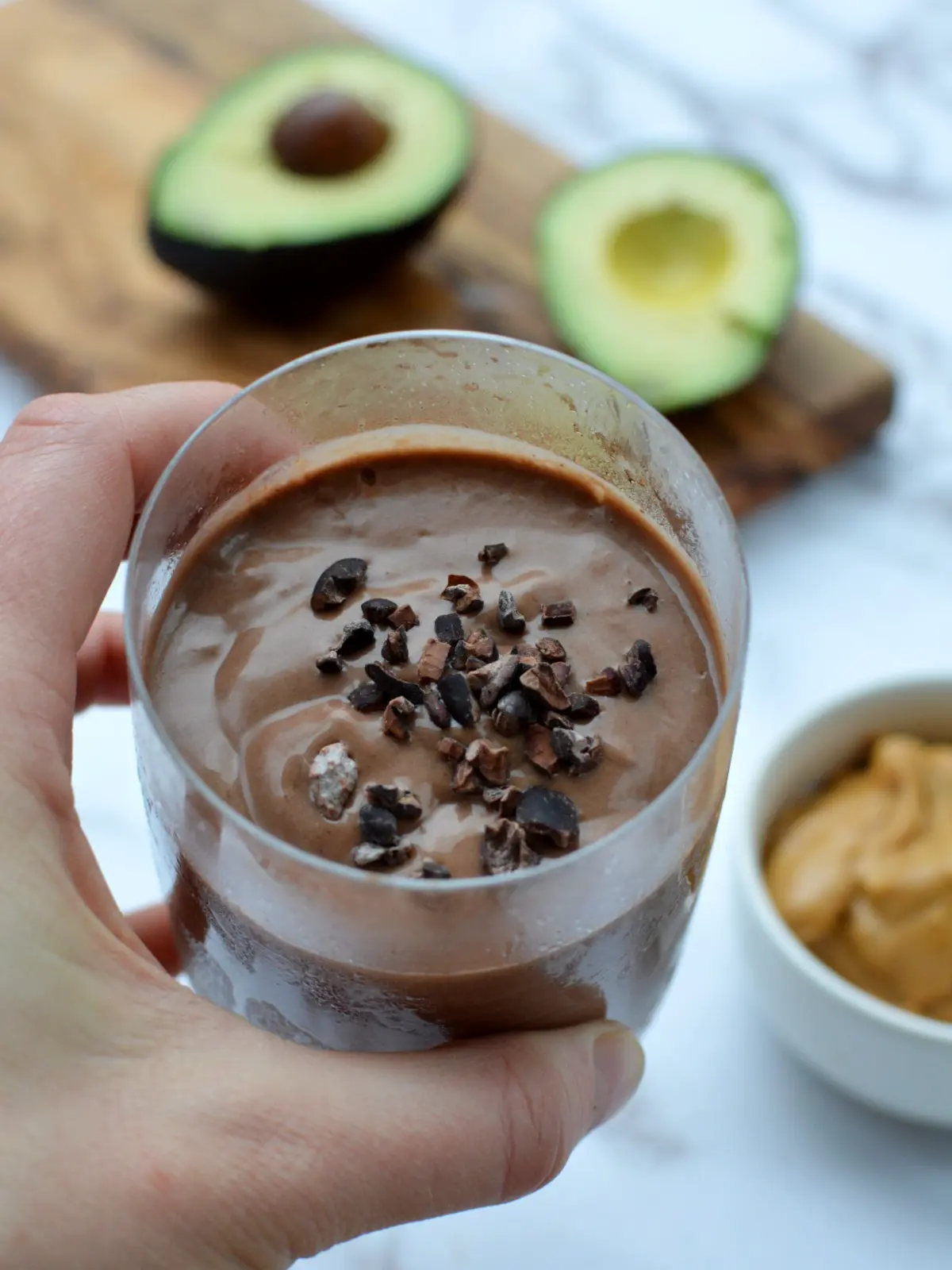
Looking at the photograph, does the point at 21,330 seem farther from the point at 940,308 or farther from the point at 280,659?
the point at 940,308

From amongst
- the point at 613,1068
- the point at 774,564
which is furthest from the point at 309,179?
the point at 613,1068

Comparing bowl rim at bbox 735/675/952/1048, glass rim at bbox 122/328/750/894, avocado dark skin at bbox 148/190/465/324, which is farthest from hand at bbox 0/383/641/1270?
avocado dark skin at bbox 148/190/465/324

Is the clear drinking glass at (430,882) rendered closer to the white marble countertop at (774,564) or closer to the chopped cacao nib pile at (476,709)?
the chopped cacao nib pile at (476,709)

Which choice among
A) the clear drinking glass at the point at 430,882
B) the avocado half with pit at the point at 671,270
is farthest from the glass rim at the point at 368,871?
the avocado half with pit at the point at 671,270

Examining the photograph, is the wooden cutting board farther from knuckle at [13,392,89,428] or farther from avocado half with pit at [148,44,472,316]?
knuckle at [13,392,89,428]

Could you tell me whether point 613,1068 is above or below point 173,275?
above

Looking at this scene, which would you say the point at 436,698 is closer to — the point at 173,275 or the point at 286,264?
the point at 286,264
